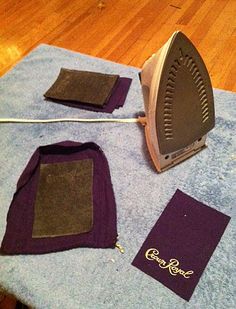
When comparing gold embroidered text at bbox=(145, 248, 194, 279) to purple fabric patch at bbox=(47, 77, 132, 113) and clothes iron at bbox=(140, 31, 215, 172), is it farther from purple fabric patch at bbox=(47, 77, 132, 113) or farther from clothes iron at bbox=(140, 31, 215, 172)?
purple fabric patch at bbox=(47, 77, 132, 113)

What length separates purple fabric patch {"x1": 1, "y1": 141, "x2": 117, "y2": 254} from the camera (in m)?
0.58

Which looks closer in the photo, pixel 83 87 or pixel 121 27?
pixel 83 87

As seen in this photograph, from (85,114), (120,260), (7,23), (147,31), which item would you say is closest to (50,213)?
(120,260)

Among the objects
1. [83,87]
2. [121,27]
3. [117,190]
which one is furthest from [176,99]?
[121,27]

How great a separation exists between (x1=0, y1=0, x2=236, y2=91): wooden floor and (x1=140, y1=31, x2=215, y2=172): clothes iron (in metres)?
0.40

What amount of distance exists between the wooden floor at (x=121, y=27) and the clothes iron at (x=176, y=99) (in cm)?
40

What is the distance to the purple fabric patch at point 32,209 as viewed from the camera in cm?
58

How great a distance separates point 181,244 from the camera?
1.91 ft

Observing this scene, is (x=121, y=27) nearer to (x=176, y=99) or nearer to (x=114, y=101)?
(x=114, y=101)

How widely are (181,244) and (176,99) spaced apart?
10.4 inches

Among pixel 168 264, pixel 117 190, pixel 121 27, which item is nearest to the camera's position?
pixel 168 264

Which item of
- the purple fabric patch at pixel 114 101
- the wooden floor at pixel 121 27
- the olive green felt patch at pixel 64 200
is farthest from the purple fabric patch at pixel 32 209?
the wooden floor at pixel 121 27

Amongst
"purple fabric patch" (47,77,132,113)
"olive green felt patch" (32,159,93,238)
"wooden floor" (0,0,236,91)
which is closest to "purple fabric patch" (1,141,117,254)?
"olive green felt patch" (32,159,93,238)

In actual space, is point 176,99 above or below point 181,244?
above
